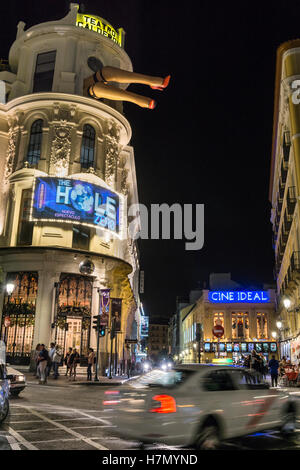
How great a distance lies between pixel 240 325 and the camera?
59.3 metres

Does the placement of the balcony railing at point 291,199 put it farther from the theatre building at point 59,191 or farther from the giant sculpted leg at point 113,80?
the giant sculpted leg at point 113,80

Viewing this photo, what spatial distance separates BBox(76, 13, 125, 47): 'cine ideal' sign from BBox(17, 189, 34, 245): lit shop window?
609 inches

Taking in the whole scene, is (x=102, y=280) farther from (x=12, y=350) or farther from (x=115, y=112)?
(x=115, y=112)

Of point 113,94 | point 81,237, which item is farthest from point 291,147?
point 81,237

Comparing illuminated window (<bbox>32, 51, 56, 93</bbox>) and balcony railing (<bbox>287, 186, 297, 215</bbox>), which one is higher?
illuminated window (<bbox>32, 51, 56, 93</bbox>)

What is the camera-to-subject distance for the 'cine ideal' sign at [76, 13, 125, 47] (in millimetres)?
35281

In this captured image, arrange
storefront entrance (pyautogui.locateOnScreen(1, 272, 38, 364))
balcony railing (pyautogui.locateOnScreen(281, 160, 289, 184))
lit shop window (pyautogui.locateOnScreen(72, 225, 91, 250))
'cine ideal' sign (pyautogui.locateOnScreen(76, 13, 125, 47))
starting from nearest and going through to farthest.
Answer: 1. storefront entrance (pyautogui.locateOnScreen(1, 272, 38, 364))
2. lit shop window (pyautogui.locateOnScreen(72, 225, 91, 250))
3. balcony railing (pyautogui.locateOnScreen(281, 160, 289, 184))
4. 'cine ideal' sign (pyautogui.locateOnScreen(76, 13, 125, 47))

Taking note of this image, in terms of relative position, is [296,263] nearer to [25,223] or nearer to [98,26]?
[25,223]

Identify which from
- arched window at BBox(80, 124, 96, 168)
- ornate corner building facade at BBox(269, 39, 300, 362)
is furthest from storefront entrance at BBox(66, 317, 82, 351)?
ornate corner building facade at BBox(269, 39, 300, 362)

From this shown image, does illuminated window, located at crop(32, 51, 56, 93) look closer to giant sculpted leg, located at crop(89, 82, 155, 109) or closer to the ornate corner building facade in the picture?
giant sculpted leg, located at crop(89, 82, 155, 109)

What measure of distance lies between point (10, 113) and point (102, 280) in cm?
1562

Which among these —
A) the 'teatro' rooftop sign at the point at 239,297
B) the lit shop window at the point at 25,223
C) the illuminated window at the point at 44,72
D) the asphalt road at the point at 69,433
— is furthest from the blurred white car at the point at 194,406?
the 'teatro' rooftop sign at the point at 239,297

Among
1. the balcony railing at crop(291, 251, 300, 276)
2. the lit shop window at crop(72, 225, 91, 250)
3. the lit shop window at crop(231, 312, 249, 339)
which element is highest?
the lit shop window at crop(72, 225, 91, 250)

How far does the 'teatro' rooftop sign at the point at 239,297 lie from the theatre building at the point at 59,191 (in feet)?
84.7
